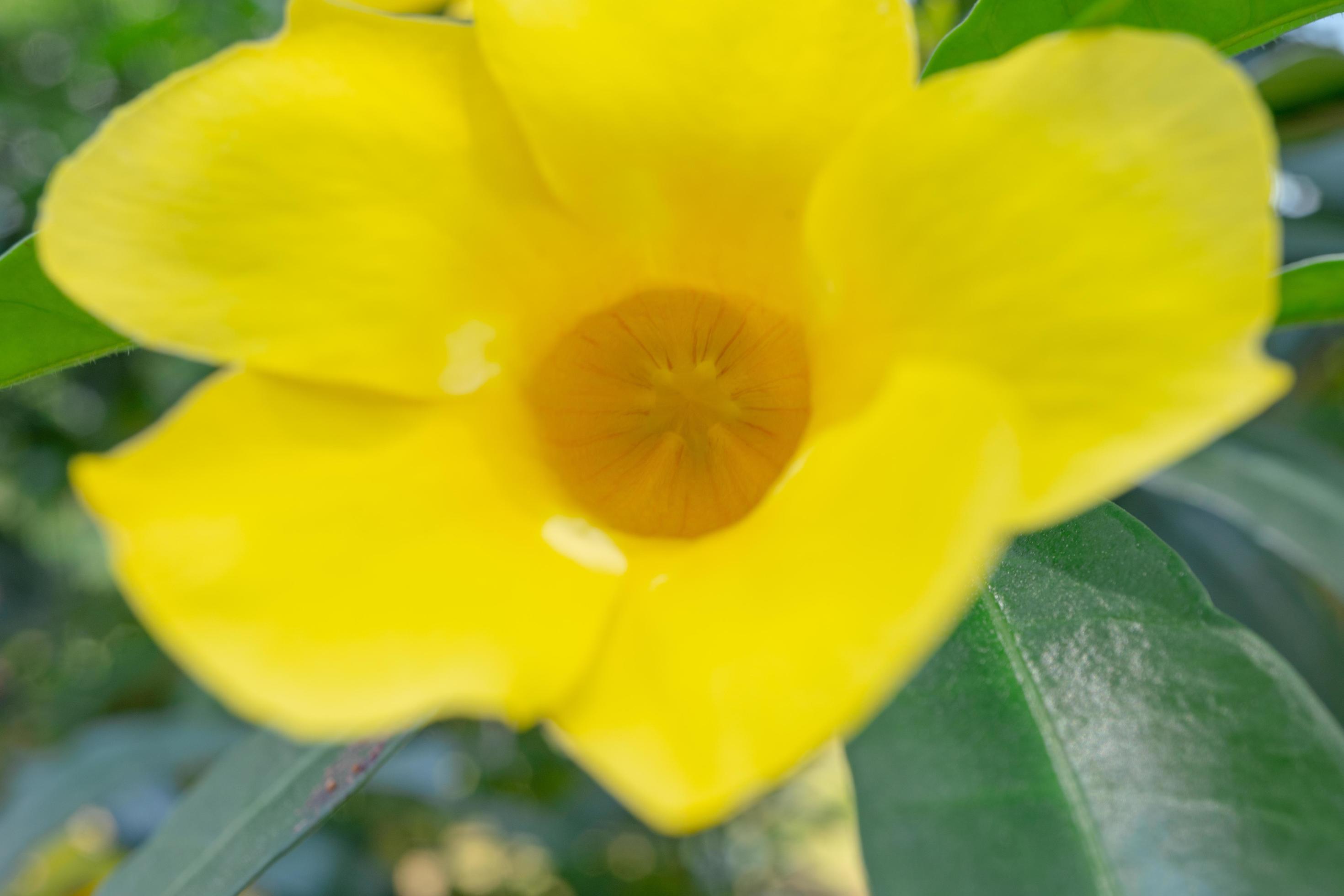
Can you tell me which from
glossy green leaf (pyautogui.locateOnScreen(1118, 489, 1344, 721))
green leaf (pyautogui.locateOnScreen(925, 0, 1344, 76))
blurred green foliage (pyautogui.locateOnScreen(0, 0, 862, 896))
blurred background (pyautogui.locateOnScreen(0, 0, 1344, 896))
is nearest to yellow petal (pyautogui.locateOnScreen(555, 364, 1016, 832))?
green leaf (pyautogui.locateOnScreen(925, 0, 1344, 76))

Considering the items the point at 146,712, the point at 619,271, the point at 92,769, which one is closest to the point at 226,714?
the point at 92,769

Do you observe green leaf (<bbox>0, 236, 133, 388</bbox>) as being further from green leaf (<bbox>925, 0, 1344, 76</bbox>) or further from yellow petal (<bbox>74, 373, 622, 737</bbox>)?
green leaf (<bbox>925, 0, 1344, 76</bbox>)

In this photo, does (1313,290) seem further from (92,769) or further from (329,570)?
(92,769)

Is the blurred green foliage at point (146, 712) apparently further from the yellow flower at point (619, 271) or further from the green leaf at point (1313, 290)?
the green leaf at point (1313, 290)

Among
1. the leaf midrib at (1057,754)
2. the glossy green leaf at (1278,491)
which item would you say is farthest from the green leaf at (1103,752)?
the glossy green leaf at (1278,491)

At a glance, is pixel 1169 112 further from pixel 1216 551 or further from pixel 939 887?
pixel 1216 551

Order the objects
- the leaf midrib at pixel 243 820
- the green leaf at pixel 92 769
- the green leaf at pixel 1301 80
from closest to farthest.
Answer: the leaf midrib at pixel 243 820
the green leaf at pixel 1301 80
the green leaf at pixel 92 769
